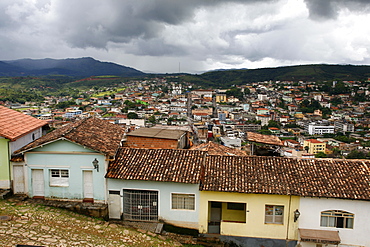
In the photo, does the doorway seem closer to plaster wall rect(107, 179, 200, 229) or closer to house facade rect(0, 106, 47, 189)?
plaster wall rect(107, 179, 200, 229)

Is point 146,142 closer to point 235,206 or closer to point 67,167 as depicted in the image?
point 67,167

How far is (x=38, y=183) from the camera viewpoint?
37.9 feet

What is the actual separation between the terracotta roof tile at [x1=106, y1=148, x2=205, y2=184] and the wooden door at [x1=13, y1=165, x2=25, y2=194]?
356 cm

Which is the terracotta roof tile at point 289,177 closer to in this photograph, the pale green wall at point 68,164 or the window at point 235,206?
the window at point 235,206

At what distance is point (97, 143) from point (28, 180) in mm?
2979

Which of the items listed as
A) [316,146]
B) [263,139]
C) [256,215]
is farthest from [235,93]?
[256,215]

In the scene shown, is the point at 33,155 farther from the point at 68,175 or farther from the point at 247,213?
the point at 247,213

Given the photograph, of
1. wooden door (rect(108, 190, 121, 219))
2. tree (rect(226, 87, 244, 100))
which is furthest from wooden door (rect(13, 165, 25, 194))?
tree (rect(226, 87, 244, 100))

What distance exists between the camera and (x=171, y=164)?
11.2 m

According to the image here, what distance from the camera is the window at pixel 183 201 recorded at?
423 inches

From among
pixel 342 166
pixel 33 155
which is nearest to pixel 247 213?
pixel 342 166

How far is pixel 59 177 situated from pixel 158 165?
3878 mm

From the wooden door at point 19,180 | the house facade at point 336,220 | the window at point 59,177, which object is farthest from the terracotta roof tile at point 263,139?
the wooden door at point 19,180

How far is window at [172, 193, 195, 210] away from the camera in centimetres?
1074
